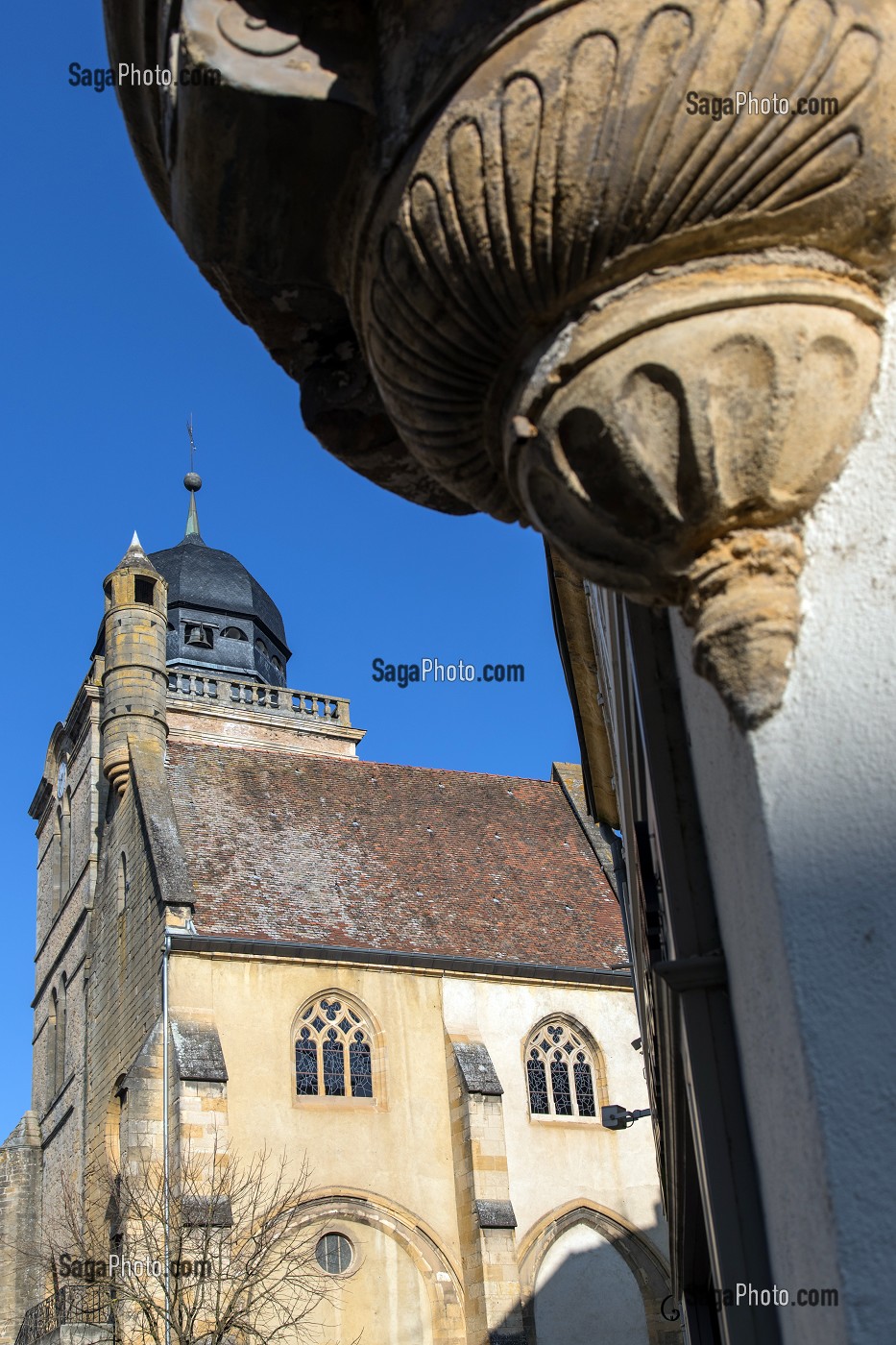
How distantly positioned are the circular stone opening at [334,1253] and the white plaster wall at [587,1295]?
10.9ft

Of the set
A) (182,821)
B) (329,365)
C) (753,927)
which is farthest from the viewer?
(182,821)

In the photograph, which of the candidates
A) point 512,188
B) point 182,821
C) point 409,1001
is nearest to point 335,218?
point 512,188

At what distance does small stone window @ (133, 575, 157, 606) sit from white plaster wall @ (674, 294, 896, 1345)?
2842cm

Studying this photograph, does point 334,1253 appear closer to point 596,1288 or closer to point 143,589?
point 596,1288

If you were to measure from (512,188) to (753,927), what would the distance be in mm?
1264

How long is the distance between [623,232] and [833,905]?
108 centimetres

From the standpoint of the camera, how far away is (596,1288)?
22.6 metres

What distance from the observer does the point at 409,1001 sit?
77.5 feet

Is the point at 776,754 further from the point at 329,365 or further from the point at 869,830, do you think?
the point at 329,365

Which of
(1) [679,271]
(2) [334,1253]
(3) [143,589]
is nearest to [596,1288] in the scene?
(2) [334,1253]

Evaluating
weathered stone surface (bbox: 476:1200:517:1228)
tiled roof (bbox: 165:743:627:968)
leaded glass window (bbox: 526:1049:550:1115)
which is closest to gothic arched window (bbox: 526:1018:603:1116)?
leaded glass window (bbox: 526:1049:550:1115)

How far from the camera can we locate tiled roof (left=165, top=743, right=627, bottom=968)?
80.1 ft

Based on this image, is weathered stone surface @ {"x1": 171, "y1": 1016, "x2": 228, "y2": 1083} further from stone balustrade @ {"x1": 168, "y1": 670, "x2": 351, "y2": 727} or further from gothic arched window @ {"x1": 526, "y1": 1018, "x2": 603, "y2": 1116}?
stone balustrade @ {"x1": 168, "y1": 670, "x2": 351, "y2": 727}

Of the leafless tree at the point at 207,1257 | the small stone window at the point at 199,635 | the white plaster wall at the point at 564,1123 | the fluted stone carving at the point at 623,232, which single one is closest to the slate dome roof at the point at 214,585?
the small stone window at the point at 199,635
